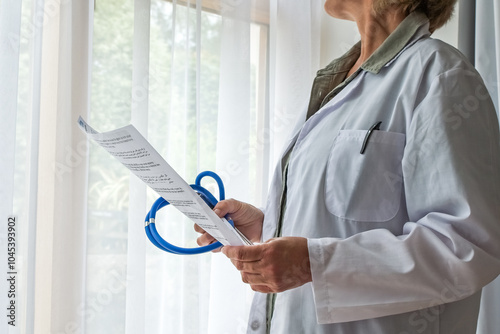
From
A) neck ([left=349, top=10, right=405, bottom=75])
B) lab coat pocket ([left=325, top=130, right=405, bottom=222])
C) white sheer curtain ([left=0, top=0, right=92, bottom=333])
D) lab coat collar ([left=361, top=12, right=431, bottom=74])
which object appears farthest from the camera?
white sheer curtain ([left=0, top=0, right=92, bottom=333])

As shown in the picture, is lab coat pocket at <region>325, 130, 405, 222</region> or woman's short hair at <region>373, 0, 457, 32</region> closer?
lab coat pocket at <region>325, 130, 405, 222</region>

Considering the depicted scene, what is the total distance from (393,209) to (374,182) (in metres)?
0.05

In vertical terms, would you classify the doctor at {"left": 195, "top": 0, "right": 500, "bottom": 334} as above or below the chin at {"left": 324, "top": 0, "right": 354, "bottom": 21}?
below

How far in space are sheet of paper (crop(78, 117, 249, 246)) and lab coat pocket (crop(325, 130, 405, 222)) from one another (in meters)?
0.19

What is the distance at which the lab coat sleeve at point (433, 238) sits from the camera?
0.72 meters

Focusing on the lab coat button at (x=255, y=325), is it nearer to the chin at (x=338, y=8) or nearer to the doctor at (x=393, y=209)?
the doctor at (x=393, y=209)

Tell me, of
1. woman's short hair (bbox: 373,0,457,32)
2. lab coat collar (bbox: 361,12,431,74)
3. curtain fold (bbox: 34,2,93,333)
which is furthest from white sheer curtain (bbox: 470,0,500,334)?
curtain fold (bbox: 34,2,93,333)

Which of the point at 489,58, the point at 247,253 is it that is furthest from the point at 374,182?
the point at 489,58

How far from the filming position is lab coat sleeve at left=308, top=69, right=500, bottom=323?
72cm

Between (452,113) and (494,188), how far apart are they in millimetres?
131

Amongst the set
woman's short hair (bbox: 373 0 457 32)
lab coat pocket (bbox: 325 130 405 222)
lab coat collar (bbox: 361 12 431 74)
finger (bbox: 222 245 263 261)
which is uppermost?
woman's short hair (bbox: 373 0 457 32)

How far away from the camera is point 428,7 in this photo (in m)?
1.04

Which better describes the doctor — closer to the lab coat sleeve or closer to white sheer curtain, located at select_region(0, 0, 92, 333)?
the lab coat sleeve

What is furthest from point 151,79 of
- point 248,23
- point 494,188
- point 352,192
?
point 494,188
